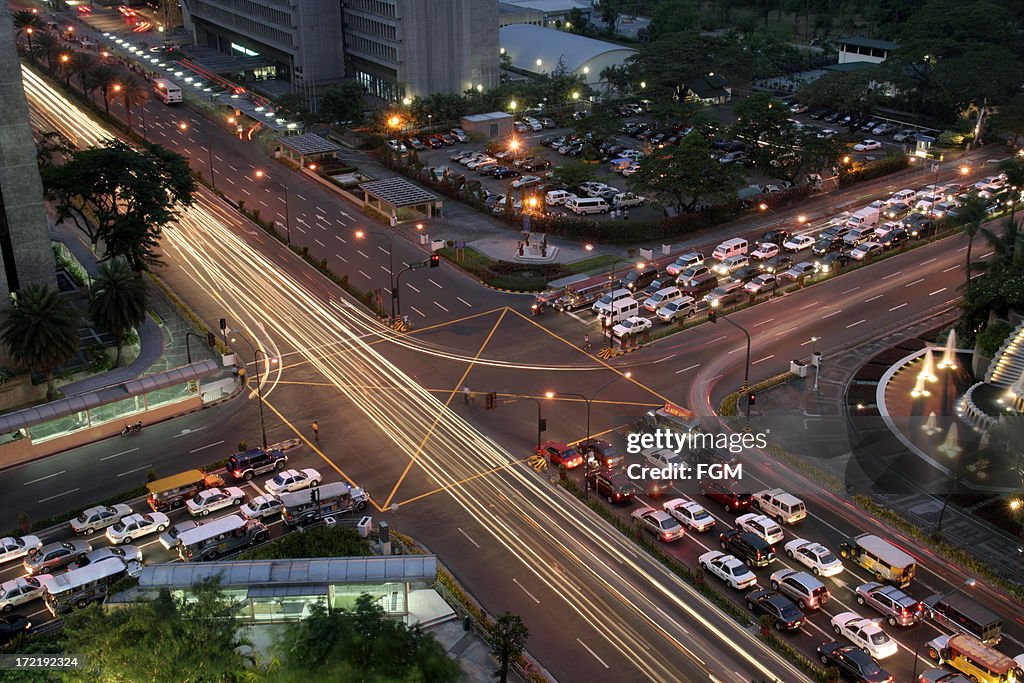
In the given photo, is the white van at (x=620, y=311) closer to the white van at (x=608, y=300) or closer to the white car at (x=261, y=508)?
the white van at (x=608, y=300)

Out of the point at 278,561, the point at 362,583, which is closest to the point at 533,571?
the point at 362,583

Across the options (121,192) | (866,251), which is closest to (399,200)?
(121,192)

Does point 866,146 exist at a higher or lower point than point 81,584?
higher

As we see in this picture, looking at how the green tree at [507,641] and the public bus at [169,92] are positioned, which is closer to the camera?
the green tree at [507,641]

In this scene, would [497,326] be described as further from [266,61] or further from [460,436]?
[266,61]

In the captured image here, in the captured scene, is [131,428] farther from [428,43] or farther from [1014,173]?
[428,43]

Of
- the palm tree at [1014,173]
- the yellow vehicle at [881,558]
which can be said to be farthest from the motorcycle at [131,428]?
the palm tree at [1014,173]


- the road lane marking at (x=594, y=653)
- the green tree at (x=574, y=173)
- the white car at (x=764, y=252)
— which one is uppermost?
the green tree at (x=574, y=173)

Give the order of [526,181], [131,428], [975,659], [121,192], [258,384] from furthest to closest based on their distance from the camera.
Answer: [526,181] → [121,192] → [258,384] → [131,428] → [975,659]
